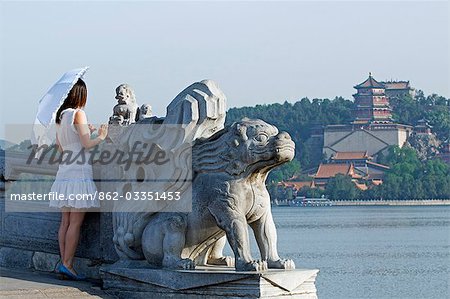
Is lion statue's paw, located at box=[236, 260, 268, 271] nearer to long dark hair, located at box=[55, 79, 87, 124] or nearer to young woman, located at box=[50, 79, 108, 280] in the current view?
young woman, located at box=[50, 79, 108, 280]

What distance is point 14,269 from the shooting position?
8656mm

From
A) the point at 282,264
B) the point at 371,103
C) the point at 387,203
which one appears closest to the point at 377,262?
the point at 282,264

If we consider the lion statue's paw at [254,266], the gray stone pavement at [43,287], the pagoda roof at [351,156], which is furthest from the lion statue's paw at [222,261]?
the pagoda roof at [351,156]

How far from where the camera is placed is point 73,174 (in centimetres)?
805

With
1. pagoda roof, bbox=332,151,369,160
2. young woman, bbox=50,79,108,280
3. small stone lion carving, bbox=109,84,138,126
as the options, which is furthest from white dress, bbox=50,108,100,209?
pagoda roof, bbox=332,151,369,160

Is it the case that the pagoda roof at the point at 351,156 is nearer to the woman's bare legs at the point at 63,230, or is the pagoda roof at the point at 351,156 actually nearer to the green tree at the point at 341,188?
the green tree at the point at 341,188

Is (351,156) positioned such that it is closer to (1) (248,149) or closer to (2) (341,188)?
(2) (341,188)

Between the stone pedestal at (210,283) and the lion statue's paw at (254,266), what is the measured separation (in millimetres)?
48

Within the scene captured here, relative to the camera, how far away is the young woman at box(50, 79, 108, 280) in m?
7.94

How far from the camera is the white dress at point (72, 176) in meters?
7.97

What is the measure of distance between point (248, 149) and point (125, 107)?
202 centimetres

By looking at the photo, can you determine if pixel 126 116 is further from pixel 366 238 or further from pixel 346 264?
pixel 366 238

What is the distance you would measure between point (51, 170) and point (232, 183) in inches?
68.4

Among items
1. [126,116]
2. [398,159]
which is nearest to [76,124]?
[126,116]
